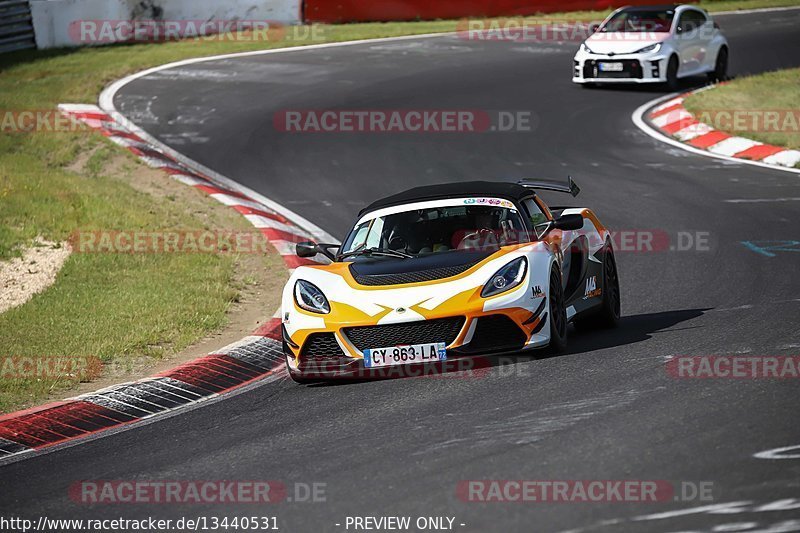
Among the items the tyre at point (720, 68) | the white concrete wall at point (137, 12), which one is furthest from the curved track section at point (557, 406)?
the white concrete wall at point (137, 12)

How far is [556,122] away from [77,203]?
8473 millimetres

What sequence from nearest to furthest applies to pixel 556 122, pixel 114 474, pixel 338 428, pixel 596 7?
1. pixel 114 474
2. pixel 338 428
3. pixel 556 122
4. pixel 596 7

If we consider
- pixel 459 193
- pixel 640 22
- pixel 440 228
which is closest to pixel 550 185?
pixel 459 193

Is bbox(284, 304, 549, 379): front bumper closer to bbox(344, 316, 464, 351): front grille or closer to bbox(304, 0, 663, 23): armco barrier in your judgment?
bbox(344, 316, 464, 351): front grille

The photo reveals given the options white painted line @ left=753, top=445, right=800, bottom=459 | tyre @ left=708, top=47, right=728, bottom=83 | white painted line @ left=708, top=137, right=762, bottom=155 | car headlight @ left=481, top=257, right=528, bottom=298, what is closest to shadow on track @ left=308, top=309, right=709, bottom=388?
car headlight @ left=481, top=257, right=528, bottom=298

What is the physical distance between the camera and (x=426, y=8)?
101 ft

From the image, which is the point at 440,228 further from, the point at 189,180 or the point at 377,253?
the point at 189,180

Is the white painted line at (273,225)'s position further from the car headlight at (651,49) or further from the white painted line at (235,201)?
the car headlight at (651,49)

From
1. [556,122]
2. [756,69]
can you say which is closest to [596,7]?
[756,69]

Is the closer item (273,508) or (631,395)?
(273,508)

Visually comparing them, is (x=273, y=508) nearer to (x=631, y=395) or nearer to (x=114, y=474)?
(x=114, y=474)

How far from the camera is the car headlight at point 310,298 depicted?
8402mm

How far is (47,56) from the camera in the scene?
25.4 metres

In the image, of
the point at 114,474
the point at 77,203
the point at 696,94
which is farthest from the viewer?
the point at 696,94
